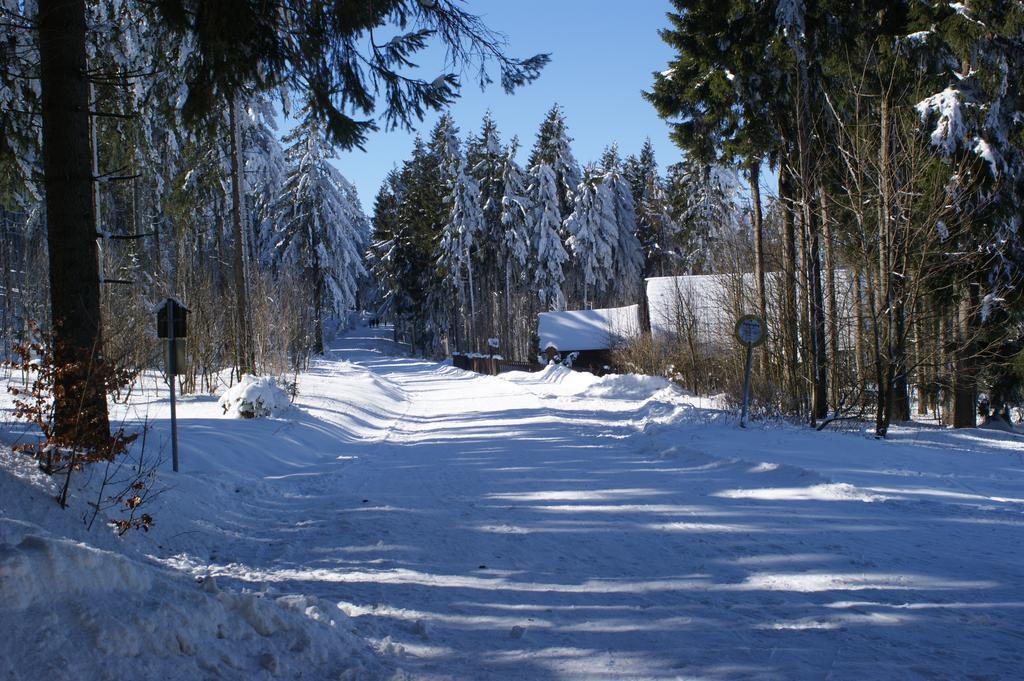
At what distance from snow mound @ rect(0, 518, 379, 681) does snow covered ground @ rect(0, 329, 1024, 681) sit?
0.04 ft

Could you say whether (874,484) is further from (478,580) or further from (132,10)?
(132,10)

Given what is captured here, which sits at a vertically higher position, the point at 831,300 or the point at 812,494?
the point at 831,300

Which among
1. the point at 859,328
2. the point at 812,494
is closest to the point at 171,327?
the point at 812,494

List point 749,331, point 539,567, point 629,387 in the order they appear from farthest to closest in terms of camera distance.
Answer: point 629,387, point 749,331, point 539,567

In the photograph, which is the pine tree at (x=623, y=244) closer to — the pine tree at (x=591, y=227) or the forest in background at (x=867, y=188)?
the pine tree at (x=591, y=227)

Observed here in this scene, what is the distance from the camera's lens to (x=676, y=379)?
25.1 meters

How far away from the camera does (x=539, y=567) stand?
231 inches

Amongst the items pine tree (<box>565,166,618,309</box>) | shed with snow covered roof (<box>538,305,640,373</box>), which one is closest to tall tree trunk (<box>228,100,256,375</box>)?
shed with snow covered roof (<box>538,305,640,373</box>)

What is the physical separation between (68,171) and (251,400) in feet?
27.3

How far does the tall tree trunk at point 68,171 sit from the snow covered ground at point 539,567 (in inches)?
73.4

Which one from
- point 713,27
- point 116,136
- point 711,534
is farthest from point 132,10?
point 713,27

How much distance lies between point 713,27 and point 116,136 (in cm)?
1437

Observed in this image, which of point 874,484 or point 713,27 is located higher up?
point 713,27

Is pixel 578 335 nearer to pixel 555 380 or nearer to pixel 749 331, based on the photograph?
pixel 555 380
